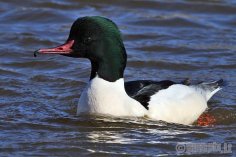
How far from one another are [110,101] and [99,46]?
0.71 meters

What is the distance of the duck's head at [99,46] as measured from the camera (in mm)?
10281

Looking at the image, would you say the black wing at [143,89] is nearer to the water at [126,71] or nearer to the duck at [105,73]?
the duck at [105,73]

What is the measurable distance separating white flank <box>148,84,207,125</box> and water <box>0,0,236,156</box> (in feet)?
0.52

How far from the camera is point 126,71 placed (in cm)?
1366

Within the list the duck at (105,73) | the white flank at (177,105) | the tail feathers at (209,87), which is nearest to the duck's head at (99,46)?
the duck at (105,73)

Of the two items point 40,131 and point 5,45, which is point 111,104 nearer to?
point 40,131

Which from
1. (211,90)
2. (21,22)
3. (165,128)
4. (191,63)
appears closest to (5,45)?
(21,22)

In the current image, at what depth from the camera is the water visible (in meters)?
9.78

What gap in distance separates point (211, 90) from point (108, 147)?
332 cm

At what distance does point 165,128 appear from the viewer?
10.3 metres

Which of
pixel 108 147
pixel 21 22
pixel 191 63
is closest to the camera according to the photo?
pixel 108 147

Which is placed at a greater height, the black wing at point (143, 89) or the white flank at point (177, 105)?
the black wing at point (143, 89)

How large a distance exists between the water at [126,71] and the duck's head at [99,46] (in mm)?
643

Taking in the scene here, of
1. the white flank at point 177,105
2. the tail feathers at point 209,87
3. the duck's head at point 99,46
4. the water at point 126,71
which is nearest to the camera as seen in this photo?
the water at point 126,71
